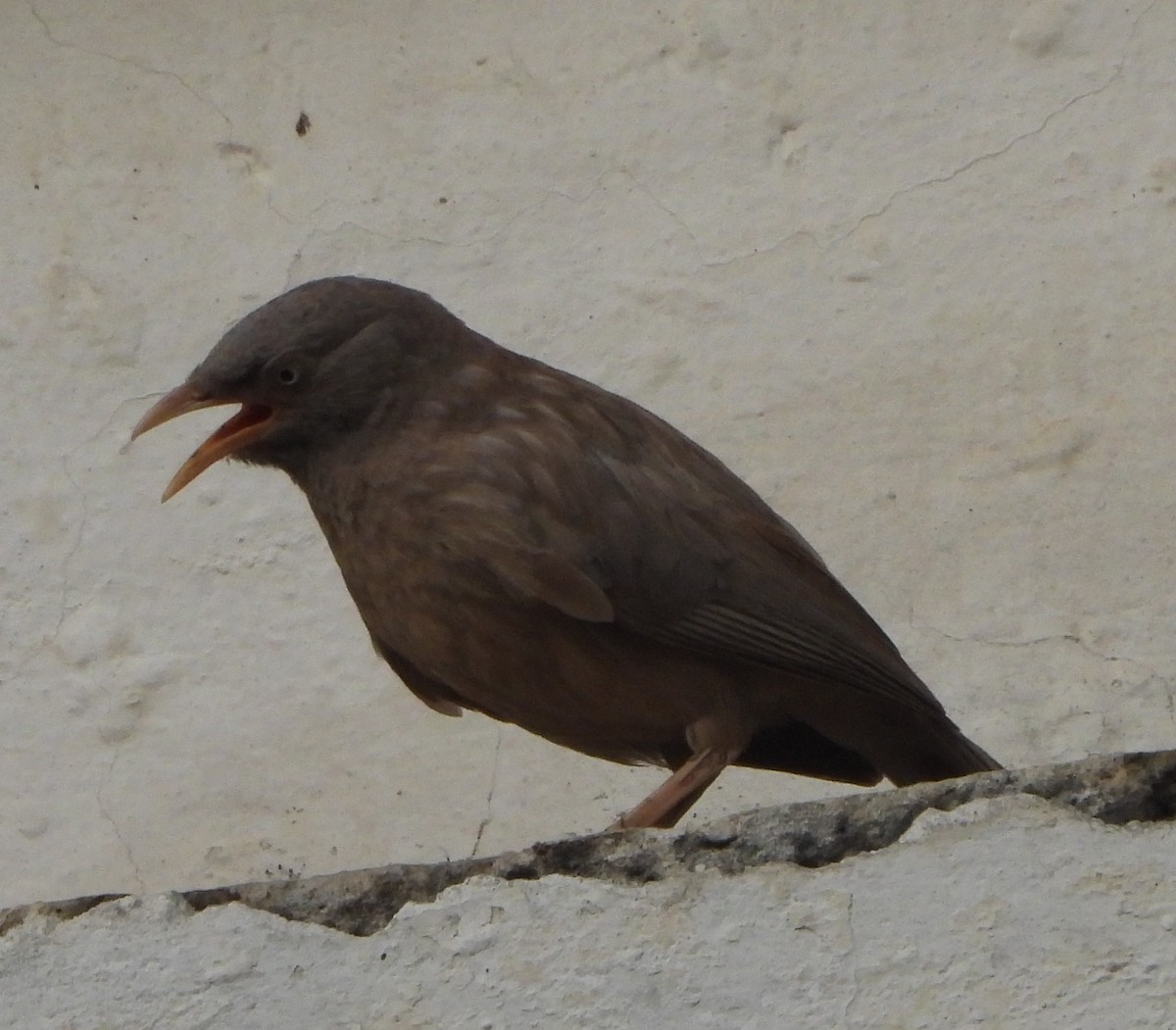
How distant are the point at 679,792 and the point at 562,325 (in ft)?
6.24

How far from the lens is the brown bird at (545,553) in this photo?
4.29 m

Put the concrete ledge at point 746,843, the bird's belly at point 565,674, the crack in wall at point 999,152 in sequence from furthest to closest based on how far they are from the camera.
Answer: the crack in wall at point 999,152 < the bird's belly at point 565,674 < the concrete ledge at point 746,843

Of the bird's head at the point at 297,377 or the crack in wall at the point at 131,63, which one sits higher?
the crack in wall at the point at 131,63

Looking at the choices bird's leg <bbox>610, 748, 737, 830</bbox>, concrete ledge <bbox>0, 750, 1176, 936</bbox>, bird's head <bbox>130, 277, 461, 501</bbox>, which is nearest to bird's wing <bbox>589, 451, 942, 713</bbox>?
bird's leg <bbox>610, 748, 737, 830</bbox>

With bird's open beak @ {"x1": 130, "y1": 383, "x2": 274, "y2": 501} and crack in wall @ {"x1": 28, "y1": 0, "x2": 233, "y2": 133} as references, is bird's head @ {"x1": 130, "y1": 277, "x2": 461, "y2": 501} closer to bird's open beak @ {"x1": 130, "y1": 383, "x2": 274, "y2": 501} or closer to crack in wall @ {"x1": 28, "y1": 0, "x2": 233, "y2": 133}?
bird's open beak @ {"x1": 130, "y1": 383, "x2": 274, "y2": 501}

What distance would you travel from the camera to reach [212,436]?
14.7ft

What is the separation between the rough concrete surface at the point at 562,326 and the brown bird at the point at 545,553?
96cm

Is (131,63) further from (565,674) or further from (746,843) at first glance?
(746,843)

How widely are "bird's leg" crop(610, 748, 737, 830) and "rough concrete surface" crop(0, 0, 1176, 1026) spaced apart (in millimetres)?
1017

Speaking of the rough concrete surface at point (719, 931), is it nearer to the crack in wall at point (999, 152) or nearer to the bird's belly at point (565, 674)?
the bird's belly at point (565, 674)

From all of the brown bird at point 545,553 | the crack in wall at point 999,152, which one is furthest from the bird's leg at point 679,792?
the crack in wall at point 999,152

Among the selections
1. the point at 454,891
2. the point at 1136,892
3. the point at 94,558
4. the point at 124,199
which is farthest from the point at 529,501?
the point at 124,199

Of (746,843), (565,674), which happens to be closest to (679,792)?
(565,674)

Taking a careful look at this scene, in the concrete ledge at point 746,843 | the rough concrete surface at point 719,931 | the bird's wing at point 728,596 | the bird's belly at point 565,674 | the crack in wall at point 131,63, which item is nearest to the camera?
the rough concrete surface at point 719,931
